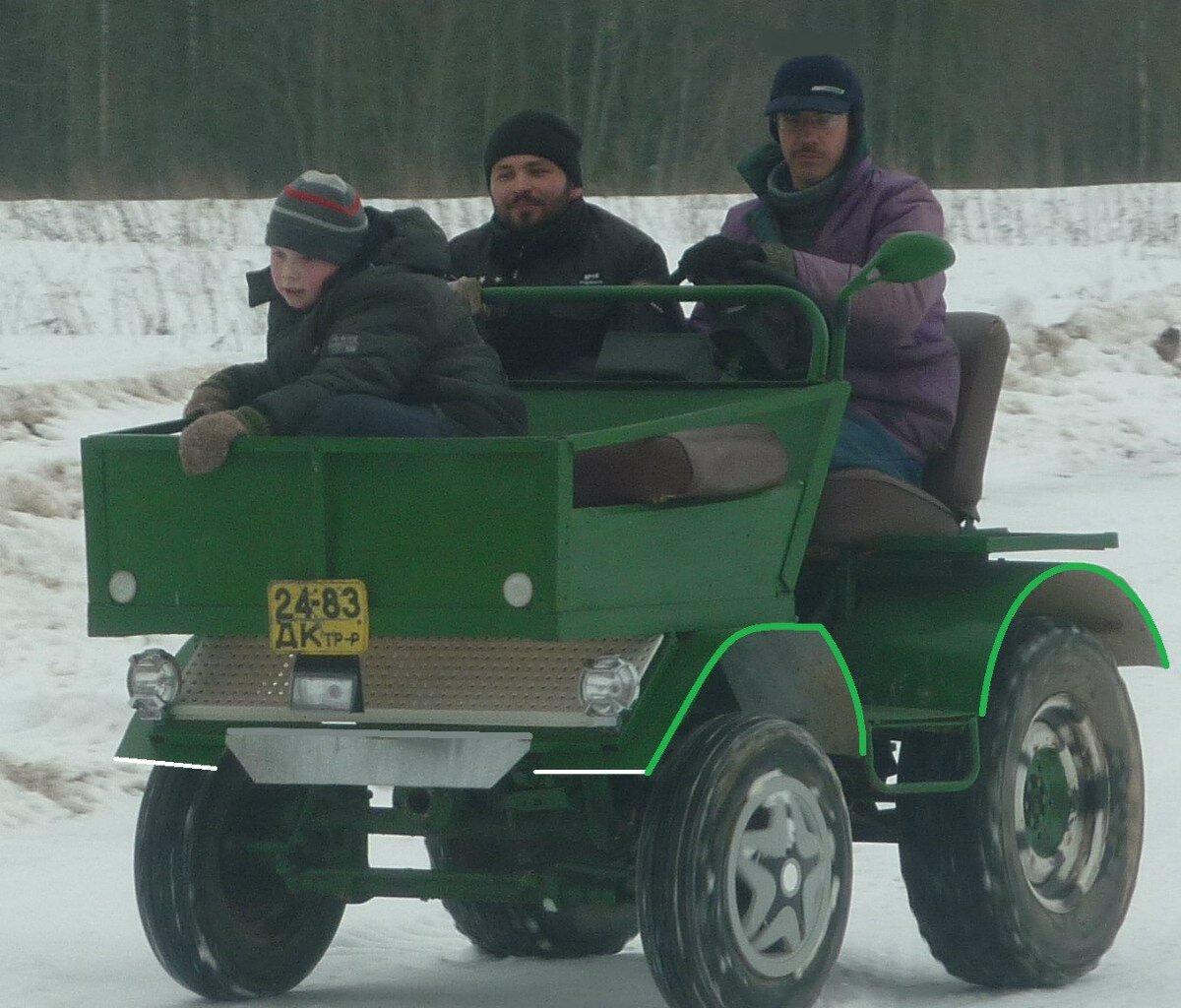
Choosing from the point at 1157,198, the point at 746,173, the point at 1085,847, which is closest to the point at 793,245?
the point at 746,173

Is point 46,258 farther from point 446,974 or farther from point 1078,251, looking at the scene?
point 446,974

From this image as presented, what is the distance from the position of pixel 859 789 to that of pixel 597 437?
1424mm

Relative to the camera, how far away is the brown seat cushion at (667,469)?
15.4 feet

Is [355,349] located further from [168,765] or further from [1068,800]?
[1068,800]

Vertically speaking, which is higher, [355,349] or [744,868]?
[355,349]

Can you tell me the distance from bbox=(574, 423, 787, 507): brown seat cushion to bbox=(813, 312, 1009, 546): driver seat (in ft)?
2.32

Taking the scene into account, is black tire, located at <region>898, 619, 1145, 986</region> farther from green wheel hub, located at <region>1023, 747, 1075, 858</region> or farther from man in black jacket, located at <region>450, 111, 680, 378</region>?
man in black jacket, located at <region>450, 111, 680, 378</region>

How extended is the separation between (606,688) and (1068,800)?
68.1 inches

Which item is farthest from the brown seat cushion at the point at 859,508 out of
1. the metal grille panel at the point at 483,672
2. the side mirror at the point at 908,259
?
the metal grille panel at the point at 483,672

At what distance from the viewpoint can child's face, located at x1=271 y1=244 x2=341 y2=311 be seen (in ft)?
16.6

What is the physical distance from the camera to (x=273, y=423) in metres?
4.75

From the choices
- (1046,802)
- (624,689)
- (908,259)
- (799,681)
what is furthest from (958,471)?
(624,689)

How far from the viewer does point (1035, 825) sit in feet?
18.8

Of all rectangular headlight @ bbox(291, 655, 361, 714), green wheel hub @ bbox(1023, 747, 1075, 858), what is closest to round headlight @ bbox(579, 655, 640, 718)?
rectangular headlight @ bbox(291, 655, 361, 714)
